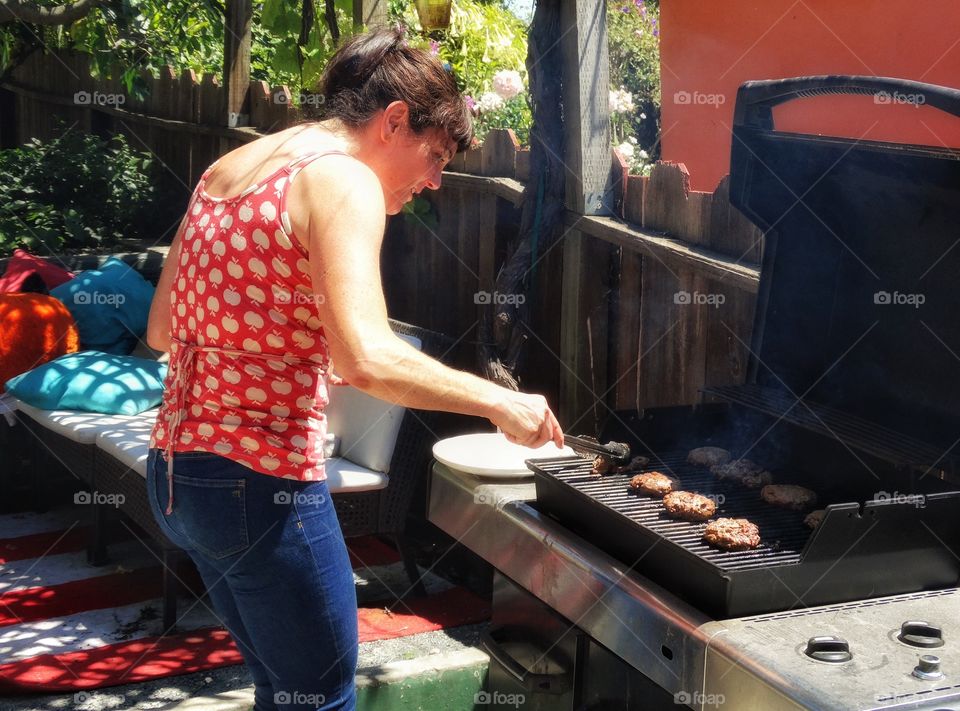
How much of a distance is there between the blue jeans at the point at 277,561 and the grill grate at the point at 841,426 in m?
1.15

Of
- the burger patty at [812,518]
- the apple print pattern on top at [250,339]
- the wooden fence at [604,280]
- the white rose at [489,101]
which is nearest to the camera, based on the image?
the apple print pattern on top at [250,339]

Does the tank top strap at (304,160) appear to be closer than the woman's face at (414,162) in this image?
Yes

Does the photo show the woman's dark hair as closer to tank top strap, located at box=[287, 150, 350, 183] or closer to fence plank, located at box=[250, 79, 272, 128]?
tank top strap, located at box=[287, 150, 350, 183]

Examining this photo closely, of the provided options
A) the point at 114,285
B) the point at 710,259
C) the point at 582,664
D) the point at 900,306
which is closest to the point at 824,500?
the point at 900,306

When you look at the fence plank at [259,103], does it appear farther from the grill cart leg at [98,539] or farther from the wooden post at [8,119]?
the wooden post at [8,119]

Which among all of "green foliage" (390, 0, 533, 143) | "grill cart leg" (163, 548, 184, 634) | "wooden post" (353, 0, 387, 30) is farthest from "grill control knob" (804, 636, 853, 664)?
"green foliage" (390, 0, 533, 143)

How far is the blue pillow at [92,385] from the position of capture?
5137 mm

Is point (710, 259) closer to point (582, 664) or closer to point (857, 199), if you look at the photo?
point (857, 199)

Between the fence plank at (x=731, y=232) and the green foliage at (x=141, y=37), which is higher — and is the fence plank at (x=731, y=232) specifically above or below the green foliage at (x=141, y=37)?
below

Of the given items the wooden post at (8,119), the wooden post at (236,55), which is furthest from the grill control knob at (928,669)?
the wooden post at (8,119)

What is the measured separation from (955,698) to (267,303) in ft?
4.60

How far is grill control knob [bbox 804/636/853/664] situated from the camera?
1899 mm

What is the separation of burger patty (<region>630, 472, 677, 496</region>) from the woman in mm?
387

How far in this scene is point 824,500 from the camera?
2568 mm
